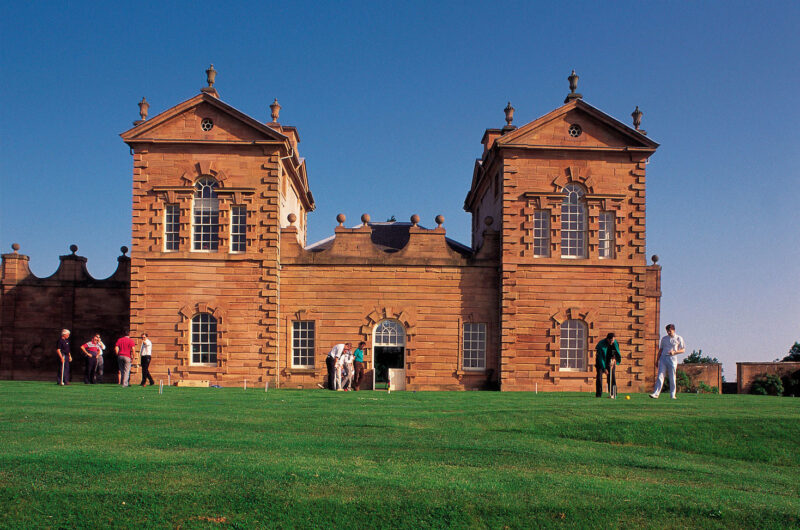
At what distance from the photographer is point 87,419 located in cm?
1356

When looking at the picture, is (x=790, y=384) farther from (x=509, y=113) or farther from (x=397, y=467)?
(x=397, y=467)

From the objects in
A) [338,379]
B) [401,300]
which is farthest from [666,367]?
[401,300]

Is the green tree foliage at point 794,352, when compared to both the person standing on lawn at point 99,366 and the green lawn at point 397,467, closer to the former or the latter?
the green lawn at point 397,467

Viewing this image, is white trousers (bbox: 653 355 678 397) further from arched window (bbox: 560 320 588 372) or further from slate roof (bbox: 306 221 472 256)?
slate roof (bbox: 306 221 472 256)

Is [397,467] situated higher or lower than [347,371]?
higher

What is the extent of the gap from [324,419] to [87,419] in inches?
183

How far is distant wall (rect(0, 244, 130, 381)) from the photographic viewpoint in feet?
102

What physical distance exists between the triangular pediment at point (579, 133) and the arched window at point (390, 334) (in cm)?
875

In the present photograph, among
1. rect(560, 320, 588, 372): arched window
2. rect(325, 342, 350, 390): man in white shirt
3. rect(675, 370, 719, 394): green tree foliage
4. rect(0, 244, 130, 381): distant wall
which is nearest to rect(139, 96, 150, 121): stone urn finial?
rect(0, 244, 130, 381): distant wall

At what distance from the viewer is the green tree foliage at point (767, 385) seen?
104ft

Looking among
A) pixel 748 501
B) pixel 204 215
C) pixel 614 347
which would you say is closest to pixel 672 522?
pixel 748 501

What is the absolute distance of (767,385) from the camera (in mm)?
32062

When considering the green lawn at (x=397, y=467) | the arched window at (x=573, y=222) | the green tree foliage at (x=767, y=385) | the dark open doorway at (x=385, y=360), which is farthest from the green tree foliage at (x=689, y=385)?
the green lawn at (x=397, y=467)

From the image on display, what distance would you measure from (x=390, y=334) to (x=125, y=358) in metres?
10.4
